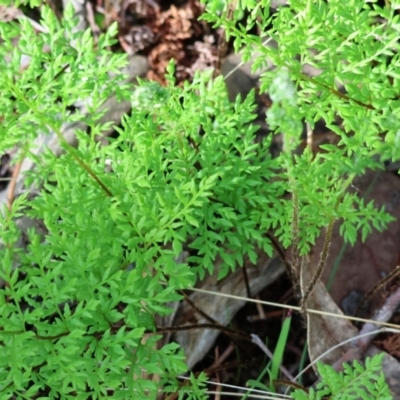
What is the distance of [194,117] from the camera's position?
2.17m

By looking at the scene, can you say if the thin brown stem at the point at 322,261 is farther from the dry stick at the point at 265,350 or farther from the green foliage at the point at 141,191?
the dry stick at the point at 265,350

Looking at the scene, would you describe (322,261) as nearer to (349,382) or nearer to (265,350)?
(349,382)

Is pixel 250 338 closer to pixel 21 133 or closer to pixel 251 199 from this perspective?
pixel 251 199

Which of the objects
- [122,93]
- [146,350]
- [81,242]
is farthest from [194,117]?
[146,350]

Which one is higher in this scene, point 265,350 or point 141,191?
point 141,191

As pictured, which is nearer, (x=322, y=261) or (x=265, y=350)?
(x=322, y=261)

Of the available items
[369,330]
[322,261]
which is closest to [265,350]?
[369,330]

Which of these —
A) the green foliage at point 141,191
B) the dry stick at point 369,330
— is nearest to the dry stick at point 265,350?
the dry stick at point 369,330

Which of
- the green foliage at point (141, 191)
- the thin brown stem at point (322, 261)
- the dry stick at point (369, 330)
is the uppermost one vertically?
the green foliage at point (141, 191)

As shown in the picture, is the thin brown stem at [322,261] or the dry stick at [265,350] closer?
the thin brown stem at [322,261]

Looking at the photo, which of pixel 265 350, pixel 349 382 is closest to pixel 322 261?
pixel 349 382

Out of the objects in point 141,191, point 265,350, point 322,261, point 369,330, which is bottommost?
point 369,330

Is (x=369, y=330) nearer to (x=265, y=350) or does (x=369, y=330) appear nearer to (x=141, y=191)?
(x=265, y=350)

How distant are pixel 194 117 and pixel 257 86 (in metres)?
1.24
